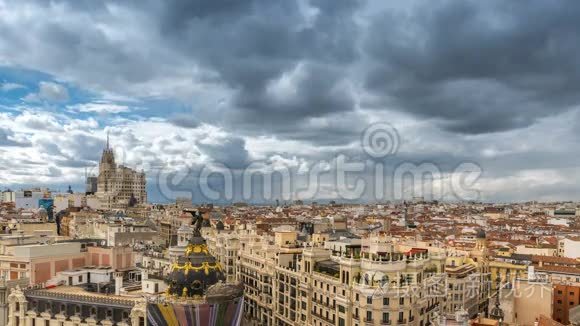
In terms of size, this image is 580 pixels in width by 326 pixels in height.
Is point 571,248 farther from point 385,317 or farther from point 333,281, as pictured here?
point 385,317

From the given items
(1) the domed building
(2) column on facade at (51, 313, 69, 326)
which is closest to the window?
(1) the domed building

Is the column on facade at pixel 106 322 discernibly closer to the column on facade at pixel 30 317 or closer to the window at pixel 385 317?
the column on facade at pixel 30 317

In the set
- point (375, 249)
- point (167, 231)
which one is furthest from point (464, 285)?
point (167, 231)

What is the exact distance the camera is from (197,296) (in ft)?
171

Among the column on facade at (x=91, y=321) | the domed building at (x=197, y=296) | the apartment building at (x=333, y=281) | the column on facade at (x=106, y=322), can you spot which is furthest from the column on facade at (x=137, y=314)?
the apartment building at (x=333, y=281)

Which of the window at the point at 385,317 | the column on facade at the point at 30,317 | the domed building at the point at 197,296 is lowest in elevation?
the column on facade at the point at 30,317

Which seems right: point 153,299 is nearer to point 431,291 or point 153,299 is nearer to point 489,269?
point 431,291

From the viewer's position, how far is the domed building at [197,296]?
48.3m

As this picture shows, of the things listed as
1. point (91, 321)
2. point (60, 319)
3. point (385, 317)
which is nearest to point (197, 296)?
point (91, 321)

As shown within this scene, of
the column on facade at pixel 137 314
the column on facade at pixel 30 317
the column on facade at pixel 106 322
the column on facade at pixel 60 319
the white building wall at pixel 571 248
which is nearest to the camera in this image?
the column on facade at pixel 137 314

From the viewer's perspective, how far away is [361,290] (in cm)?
5300

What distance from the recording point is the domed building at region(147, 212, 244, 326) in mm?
48312

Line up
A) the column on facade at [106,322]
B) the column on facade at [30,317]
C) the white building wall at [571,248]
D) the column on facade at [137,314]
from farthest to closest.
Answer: the white building wall at [571,248], the column on facade at [30,317], the column on facade at [106,322], the column on facade at [137,314]

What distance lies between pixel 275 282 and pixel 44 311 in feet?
97.4
